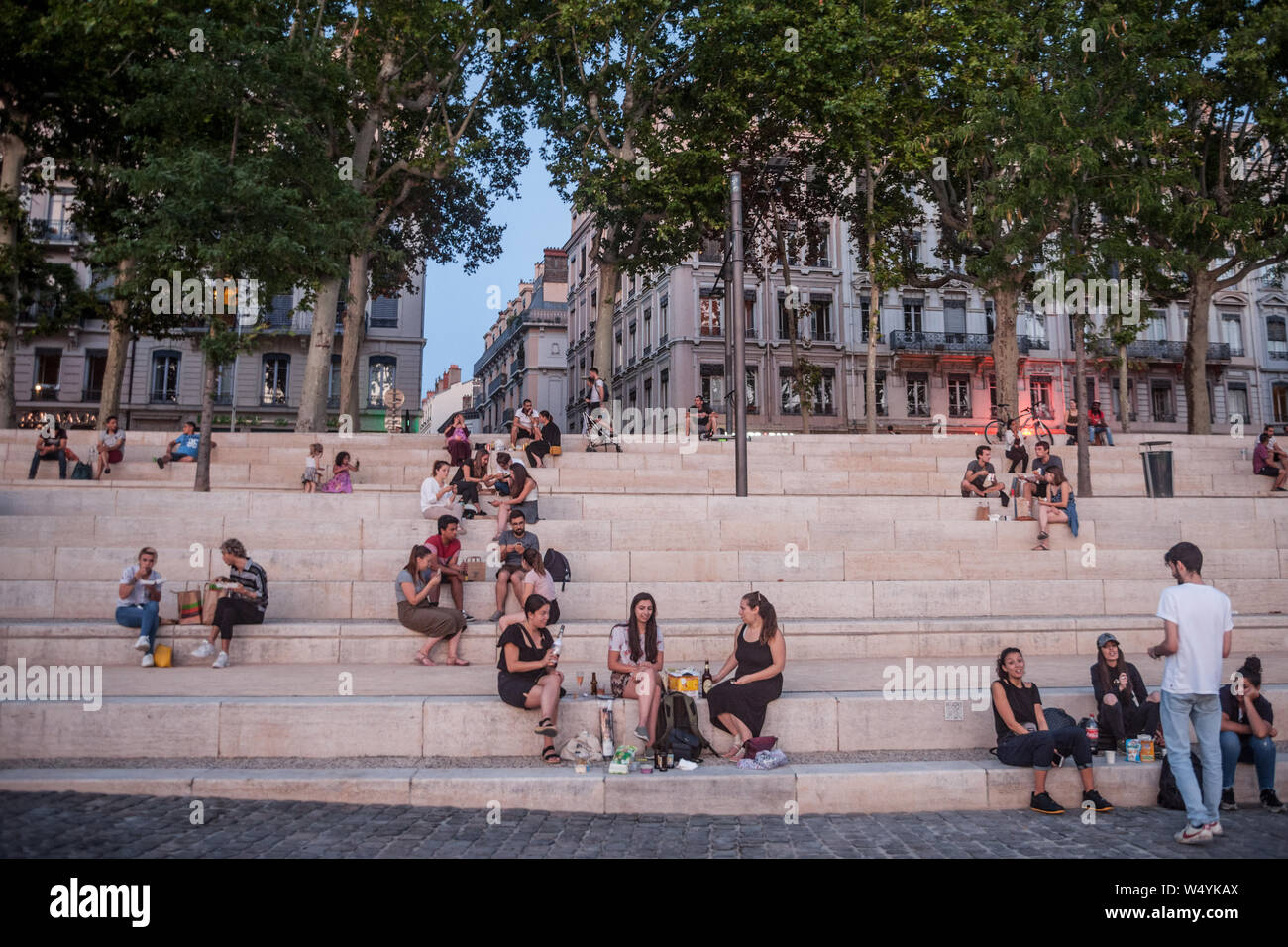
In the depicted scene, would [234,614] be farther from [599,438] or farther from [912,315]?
[912,315]

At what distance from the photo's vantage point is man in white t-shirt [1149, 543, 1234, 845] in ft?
19.7

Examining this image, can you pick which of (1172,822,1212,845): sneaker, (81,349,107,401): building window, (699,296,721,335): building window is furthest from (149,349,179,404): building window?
(1172,822,1212,845): sneaker

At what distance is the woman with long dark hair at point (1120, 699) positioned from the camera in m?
7.30

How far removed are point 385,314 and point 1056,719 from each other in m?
44.6

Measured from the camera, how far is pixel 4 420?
71.4ft

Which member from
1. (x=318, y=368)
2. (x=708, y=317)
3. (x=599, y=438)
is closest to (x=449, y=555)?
(x=599, y=438)

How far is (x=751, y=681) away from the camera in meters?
7.43

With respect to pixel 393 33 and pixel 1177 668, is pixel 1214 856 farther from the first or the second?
pixel 393 33

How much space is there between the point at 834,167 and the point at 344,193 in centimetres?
1946

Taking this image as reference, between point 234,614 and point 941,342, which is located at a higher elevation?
point 941,342

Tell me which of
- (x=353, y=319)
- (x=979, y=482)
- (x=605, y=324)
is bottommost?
(x=979, y=482)

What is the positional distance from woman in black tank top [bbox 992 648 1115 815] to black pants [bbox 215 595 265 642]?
7.11 m

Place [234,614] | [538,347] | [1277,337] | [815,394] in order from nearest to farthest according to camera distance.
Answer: [234,614], [815,394], [1277,337], [538,347]
